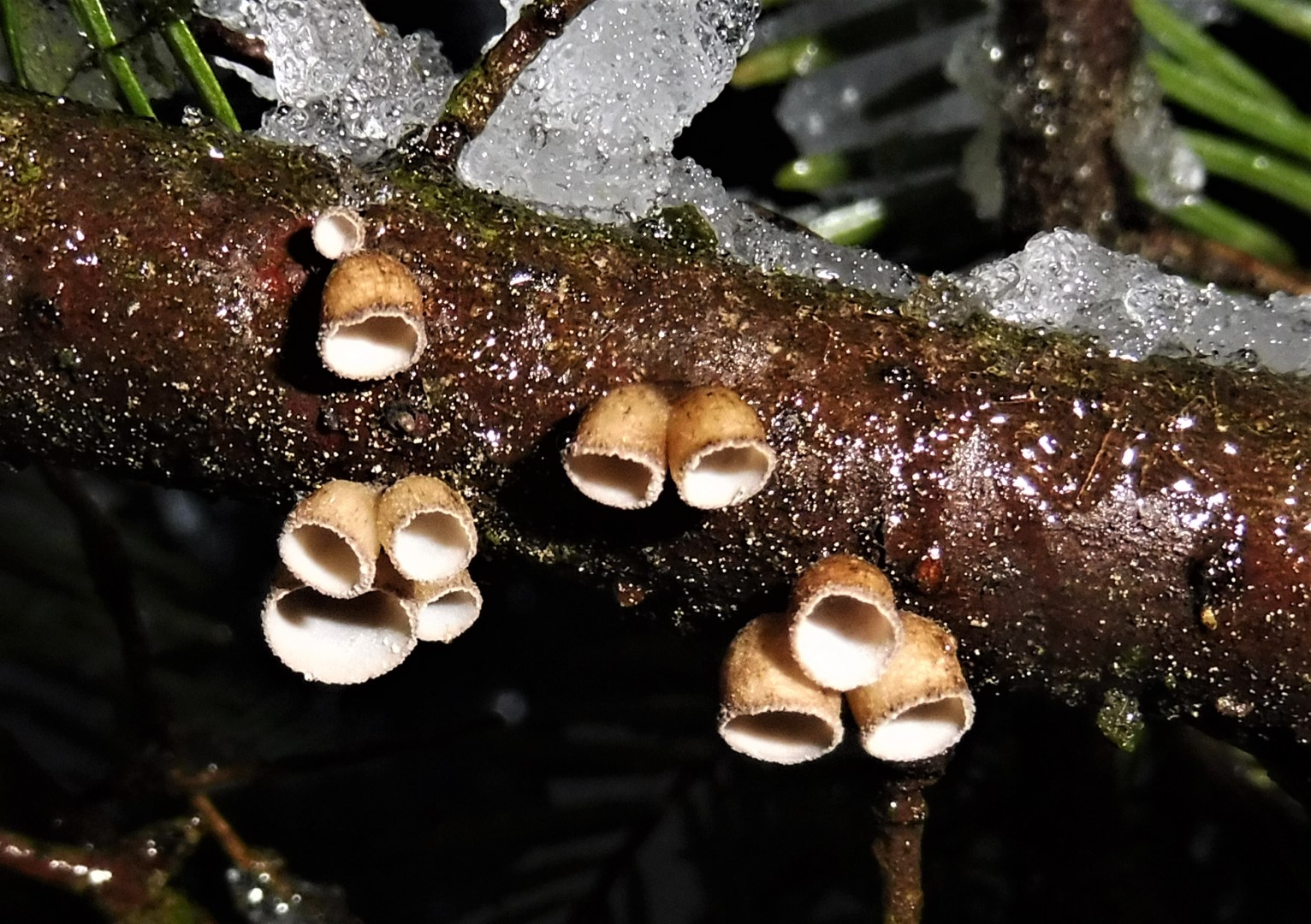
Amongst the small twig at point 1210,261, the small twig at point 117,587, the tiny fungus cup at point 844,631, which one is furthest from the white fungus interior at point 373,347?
the small twig at point 1210,261

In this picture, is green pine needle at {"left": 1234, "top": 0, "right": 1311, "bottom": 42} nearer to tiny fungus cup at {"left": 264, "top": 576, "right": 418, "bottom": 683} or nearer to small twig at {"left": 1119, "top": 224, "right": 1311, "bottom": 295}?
small twig at {"left": 1119, "top": 224, "right": 1311, "bottom": 295}

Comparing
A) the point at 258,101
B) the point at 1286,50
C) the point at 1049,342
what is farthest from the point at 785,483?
the point at 1286,50

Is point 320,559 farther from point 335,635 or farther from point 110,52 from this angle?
point 110,52

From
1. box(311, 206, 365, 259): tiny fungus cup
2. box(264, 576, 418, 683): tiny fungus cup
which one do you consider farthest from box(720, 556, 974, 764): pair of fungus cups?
box(311, 206, 365, 259): tiny fungus cup

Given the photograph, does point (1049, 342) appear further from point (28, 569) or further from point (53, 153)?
point (28, 569)

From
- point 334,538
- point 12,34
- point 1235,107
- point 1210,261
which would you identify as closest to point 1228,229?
point 1210,261

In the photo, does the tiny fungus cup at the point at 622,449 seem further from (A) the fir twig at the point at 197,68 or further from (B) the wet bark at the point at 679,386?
(A) the fir twig at the point at 197,68
